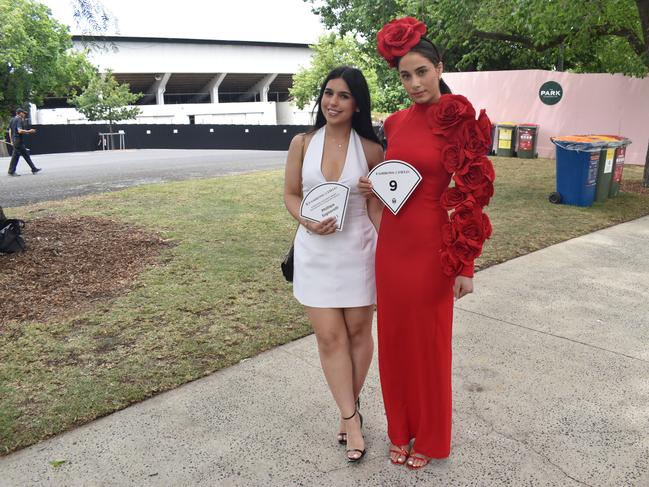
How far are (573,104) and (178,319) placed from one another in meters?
14.5

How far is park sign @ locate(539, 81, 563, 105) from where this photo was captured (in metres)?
15.9

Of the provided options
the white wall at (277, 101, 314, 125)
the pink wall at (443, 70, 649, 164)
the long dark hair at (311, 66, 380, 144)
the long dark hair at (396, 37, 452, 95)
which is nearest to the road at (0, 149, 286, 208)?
the pink wall at (443, 70, 649, 164)

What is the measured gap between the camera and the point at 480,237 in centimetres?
234

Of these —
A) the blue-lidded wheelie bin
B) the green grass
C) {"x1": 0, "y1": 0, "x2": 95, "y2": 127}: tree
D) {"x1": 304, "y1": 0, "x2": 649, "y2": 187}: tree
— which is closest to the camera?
the green grass

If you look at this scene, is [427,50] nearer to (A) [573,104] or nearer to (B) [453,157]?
(B) [453,157]

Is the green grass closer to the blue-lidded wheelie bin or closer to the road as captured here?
the blue-lidded wheelie bin

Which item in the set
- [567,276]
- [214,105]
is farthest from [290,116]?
[567,276]

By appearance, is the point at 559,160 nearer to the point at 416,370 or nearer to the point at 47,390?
the point at 416,370

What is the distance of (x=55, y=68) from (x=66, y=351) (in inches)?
1156

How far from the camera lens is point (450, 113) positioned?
7.47ft

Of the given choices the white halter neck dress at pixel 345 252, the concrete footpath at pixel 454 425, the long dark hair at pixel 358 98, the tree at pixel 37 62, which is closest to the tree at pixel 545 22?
the concrete footpath at pixel 454 425

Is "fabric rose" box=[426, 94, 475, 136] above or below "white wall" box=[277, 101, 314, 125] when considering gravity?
below

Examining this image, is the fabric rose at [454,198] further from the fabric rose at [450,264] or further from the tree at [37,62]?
the tree at [37,62]

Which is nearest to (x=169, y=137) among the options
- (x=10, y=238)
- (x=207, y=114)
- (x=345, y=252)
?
(x=207, y=114)
